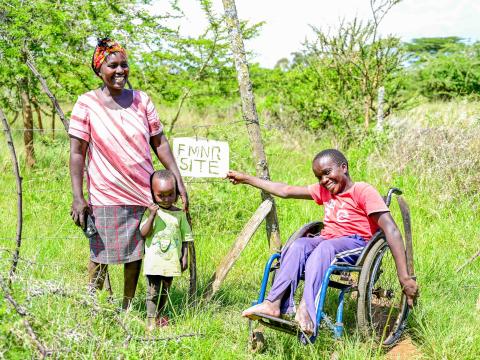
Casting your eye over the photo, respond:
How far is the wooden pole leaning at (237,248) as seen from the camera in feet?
13.9

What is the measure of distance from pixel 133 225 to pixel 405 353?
6.16 feet

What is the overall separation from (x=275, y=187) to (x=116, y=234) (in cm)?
110

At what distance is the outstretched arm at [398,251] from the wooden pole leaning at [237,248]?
943 mm

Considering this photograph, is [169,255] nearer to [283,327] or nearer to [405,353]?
[283,327]

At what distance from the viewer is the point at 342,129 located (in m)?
10.9

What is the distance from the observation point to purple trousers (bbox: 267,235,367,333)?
134 inches

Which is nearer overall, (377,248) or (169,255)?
(377,248)

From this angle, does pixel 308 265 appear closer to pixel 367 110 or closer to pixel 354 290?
pixel 354 290

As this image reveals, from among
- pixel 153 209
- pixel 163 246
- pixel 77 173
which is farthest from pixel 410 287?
pixel 77 173

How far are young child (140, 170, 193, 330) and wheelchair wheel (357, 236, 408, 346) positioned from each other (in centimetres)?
115

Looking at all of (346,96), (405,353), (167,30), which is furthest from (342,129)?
(405,353)

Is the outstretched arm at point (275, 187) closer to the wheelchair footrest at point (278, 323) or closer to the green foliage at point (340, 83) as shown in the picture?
the wheelchair footrest at point (278, 323)

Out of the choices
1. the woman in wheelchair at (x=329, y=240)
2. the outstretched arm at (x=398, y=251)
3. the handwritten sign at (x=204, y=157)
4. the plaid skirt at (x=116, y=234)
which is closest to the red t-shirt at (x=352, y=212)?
the woman in wheelchair at (x=329, y=240)

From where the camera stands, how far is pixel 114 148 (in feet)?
12.1
